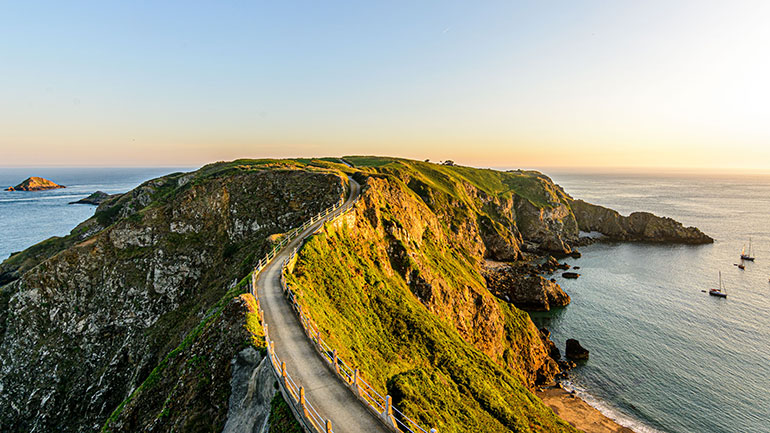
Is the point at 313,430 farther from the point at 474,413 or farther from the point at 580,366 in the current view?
the point at 580,366

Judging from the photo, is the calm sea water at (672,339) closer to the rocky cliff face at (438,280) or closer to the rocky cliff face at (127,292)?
the rocky cliff face at (438,280)

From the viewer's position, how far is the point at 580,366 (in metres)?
53.9

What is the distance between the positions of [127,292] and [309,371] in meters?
40.9

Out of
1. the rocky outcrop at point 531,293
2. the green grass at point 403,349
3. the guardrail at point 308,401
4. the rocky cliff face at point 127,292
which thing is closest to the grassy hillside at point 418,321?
the green grass at point 403,349

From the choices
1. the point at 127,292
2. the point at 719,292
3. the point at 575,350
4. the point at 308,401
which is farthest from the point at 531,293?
the point at 127,292

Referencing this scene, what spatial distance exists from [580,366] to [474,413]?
1620 inches

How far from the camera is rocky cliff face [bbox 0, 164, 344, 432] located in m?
35.7

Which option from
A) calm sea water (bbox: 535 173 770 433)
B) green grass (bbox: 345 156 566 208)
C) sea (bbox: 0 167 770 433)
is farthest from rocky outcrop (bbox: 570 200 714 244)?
calm sea water (bbox: 535 173 770 433)

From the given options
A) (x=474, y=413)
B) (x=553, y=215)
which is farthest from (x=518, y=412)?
(x=553, y=215)

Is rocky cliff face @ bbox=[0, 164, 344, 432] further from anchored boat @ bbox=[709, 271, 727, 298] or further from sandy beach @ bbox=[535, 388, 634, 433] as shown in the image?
anchored boat @ bbox=[709, 271, 727, 298]

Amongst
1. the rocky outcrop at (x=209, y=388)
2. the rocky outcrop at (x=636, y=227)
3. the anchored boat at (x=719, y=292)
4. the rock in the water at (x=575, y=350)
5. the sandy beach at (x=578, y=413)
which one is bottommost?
the sandy beach at (x=578, y=413)

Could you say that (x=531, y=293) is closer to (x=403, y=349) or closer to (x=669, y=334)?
(x=669, y=334)

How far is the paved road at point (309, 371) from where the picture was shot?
1435cm

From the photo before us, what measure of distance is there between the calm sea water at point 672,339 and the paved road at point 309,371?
48.2 metres
